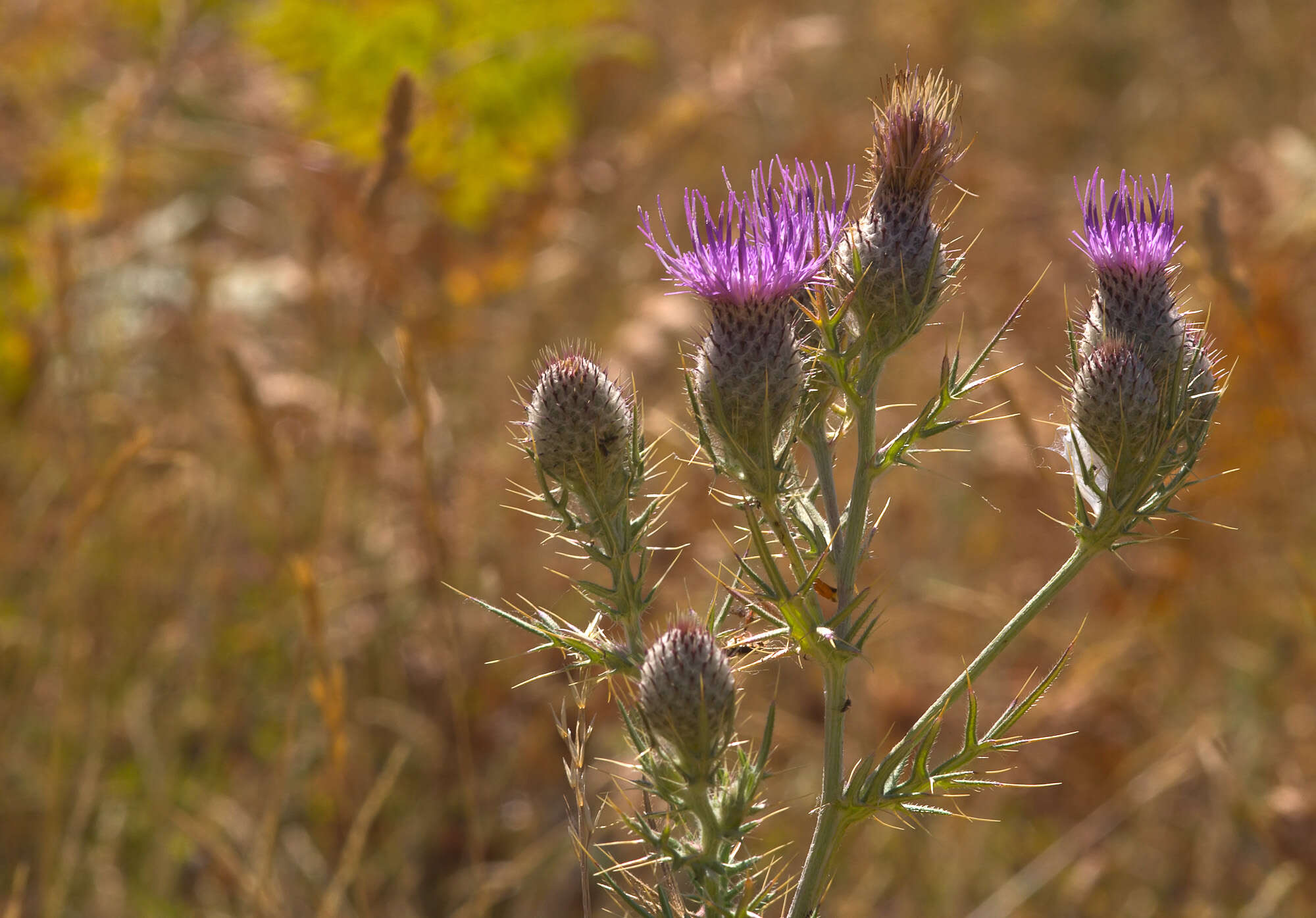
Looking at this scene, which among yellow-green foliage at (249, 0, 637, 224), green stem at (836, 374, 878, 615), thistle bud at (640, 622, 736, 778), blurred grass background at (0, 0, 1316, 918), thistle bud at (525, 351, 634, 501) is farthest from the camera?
yellow-green foliage at (249, 0, 637, 224)

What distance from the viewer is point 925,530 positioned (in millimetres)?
5266

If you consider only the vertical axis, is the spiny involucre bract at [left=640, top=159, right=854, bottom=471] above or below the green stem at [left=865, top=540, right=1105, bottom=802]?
above

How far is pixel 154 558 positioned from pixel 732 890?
3.63 metres

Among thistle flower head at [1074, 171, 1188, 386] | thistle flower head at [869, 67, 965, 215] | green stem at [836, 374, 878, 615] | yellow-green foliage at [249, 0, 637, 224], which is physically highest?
yellow-green foliage at [249, 0, 637, 224]

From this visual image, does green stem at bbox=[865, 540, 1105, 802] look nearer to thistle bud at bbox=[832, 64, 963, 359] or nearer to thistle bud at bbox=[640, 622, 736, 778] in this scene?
thistle bud at bbox=[640, 622, 736, 778]

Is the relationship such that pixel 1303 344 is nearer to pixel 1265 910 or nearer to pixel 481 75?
pixel 1265 910

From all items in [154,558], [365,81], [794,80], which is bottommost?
[154,558]

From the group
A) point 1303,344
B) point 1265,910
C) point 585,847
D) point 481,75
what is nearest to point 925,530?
point 1303,344

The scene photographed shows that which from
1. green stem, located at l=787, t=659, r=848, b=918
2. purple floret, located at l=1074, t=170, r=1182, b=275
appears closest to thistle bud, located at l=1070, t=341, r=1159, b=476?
purple floret, located at l=1074, t=170, r=1182, b=275

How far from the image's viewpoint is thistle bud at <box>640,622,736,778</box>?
1766 mm

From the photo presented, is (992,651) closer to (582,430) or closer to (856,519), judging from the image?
(856,519)

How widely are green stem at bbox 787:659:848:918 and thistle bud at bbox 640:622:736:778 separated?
0.19 metres

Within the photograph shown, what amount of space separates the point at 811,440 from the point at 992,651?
1.57ft

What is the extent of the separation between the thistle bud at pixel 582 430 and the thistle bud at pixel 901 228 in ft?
1.51
